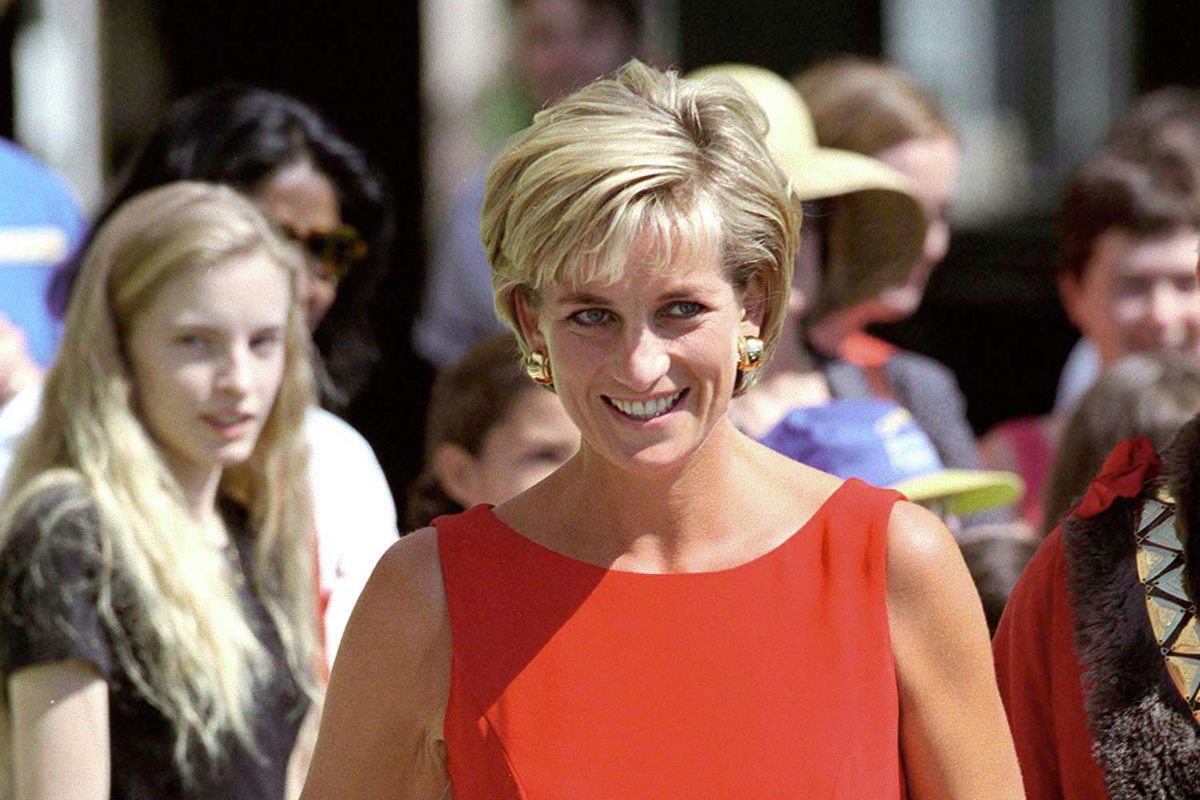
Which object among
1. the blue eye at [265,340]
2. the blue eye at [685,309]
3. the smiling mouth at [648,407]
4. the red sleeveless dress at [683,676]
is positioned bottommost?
the blue eye at [265,340]

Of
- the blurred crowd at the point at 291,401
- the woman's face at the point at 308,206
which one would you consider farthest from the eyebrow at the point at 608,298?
the woman's face at the point at 308,206

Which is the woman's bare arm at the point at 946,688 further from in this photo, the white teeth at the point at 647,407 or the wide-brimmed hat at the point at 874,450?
the wide-brimmed hat at the point at 874,450

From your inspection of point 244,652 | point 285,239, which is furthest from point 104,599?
point 285,239

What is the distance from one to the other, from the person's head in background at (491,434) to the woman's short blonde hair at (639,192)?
1.48 m

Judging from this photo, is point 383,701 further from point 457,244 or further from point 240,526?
point 457,244

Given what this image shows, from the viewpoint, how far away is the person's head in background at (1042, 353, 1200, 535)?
344 centimetres

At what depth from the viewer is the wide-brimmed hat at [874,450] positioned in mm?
3301

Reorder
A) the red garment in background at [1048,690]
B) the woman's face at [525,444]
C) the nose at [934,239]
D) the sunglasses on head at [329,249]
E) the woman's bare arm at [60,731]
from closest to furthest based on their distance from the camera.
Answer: the red garment in background at [1048,690], the woman's bare arm at [60,731], the woman's face at [525,444], the sunglasses on head at [329,249], the nose at [934,239]

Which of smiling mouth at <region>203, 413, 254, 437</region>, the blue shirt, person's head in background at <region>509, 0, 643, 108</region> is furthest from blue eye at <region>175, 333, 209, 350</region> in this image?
person's head in background at <region>509, 0, 643, 108</region>

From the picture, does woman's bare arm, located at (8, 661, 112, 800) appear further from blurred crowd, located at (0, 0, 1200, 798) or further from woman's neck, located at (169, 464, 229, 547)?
woman's neck, located at (169, 464, 229, 547)

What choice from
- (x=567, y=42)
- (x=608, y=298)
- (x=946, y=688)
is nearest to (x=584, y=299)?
(x=608, y=298)

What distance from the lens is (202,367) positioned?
3318 mm

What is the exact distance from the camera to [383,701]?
7.22 ft

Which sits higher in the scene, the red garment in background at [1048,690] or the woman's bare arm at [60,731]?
the red garment in background at [1048,690]
